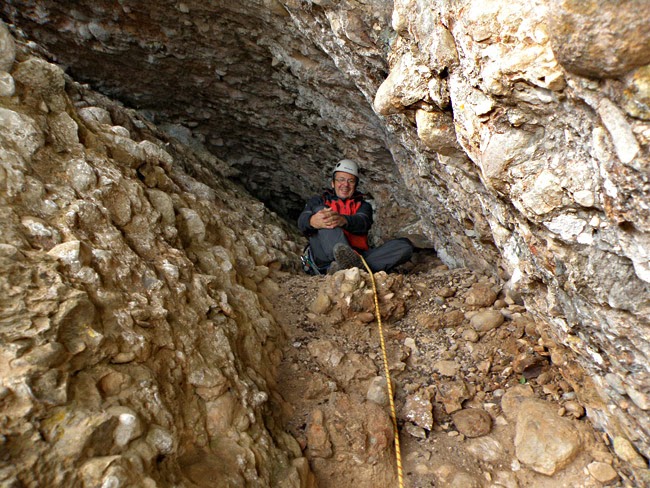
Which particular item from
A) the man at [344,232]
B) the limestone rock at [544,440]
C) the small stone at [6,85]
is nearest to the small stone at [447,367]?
the limestone rock at [544,440]

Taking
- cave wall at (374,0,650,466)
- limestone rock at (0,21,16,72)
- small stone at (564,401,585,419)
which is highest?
cave wall at (374,0,650,466)

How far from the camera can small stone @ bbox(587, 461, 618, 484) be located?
2301 mm

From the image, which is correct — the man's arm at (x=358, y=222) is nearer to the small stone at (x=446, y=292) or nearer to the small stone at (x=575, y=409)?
the small stone at (x=446, y=292)

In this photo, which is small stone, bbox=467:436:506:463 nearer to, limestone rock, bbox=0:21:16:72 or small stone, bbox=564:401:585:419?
small stone, bbox=564:401:585:419

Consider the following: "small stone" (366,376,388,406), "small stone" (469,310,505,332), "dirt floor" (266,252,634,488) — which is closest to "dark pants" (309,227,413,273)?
"dirt floor" (266,252,634,488)

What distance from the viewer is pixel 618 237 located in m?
1.60

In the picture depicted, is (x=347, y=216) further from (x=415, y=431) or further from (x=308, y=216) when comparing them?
(x=415, y=431)

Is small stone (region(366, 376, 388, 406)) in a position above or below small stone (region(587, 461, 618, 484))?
below

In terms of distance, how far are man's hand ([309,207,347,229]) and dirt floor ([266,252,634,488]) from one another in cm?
121

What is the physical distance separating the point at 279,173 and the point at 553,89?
6.90m

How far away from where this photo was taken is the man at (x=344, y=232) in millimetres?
4773

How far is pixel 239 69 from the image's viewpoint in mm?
6039

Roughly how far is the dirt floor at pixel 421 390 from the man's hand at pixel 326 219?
3.96ft

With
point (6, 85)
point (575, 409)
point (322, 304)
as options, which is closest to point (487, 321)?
point (575, 409)
